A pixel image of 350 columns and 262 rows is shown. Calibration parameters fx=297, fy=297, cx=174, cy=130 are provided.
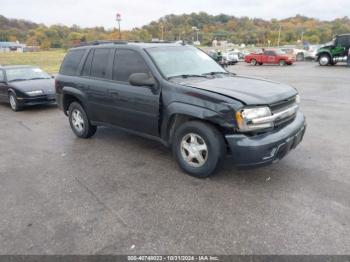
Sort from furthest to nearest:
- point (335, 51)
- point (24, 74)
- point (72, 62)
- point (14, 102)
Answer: point (335, 51), point (24, 74), point (14, 102), point (72, 62)

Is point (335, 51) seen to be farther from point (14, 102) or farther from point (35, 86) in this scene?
point (14, 102)

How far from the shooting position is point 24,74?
10.4 metres

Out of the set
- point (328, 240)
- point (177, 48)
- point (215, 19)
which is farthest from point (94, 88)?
point (215, 19)

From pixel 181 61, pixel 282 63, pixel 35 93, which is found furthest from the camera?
pixel 282 63

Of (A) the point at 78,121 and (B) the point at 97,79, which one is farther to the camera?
(A) the point at 78,121

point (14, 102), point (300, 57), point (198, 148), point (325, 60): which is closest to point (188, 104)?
point (198, 148)

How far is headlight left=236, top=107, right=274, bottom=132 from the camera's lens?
355cm

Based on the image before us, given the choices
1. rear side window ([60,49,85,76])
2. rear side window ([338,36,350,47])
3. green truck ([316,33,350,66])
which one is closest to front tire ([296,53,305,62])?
green truck ([316,33,350,66])

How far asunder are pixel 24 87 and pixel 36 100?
589 millimetres

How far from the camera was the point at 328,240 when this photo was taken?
9.17 feet

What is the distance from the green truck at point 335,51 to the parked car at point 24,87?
69.7 ft

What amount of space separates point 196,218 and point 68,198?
166 cm

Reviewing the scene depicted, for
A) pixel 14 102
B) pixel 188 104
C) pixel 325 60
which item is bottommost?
pixel 14 102

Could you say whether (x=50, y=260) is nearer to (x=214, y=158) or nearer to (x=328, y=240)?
(x=214, y=158)
